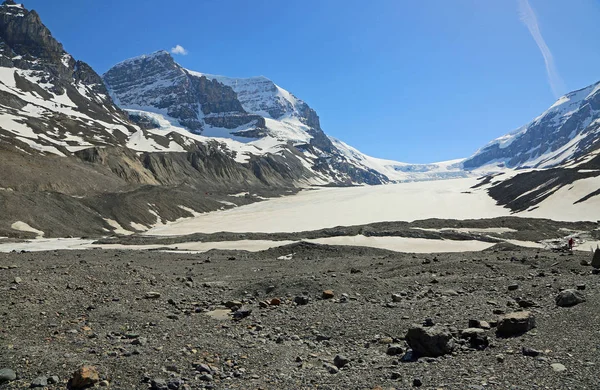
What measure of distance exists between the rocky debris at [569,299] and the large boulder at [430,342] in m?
4.81

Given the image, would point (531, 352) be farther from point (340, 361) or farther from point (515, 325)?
point (340, 361)

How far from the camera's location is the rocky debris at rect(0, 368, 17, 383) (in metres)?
9.33

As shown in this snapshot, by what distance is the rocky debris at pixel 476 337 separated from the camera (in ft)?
35.1

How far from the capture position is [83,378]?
30.3ft

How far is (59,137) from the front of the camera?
417ft

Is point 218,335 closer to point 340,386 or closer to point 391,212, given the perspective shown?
point 340,386

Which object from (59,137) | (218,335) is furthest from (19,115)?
(218,335)

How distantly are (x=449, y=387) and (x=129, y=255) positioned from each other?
3474cm

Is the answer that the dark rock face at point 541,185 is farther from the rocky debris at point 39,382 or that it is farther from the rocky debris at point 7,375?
the rocky debris at point 7,375

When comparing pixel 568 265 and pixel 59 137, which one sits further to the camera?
pixel 59 137

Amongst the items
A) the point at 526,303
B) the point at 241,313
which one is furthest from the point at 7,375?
the point at 526,303

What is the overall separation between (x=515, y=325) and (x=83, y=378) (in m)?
10.5

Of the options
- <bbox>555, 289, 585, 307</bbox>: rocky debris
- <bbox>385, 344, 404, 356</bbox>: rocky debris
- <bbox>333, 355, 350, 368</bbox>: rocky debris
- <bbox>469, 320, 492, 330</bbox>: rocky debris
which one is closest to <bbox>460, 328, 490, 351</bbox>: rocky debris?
<bbox>469, 320, 492, 330</bbox>: rocky debris

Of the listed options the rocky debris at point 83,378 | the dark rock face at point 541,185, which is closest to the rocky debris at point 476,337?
the rocky debris at point 83,378
